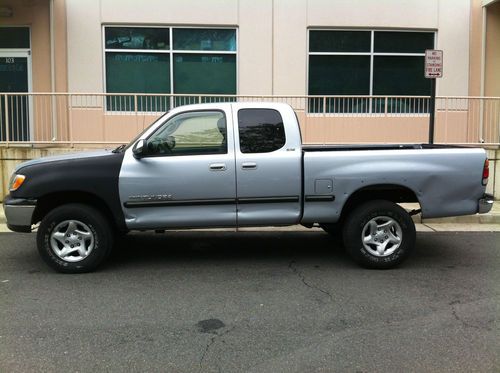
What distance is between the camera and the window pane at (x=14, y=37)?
12672 millimetres

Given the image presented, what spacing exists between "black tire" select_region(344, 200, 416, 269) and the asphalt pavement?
0.19 m

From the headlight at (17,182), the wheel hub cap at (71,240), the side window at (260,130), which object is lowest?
the wheel hub cap at (71,240)

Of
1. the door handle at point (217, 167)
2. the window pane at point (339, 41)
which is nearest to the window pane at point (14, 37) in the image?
the window pane at point (339, 41)

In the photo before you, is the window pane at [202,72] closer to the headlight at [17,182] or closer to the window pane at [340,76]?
the window pane at [340,76]

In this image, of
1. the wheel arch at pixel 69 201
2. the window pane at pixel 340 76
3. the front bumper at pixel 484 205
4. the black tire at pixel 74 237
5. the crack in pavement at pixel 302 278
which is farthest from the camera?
the window pane at pixel 340 76

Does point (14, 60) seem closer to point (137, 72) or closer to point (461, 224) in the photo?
point (137, 72)

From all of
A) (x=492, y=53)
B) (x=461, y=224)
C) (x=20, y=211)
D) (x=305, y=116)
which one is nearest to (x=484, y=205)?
(x=461, y=224)

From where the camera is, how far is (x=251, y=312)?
16.1ft

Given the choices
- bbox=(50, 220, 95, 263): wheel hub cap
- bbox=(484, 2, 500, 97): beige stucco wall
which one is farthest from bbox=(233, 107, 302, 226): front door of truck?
bbox=(484, 2, 500, 97): beige stucco wall

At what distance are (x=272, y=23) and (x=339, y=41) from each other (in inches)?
66.4

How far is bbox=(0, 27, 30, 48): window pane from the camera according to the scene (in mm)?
12672

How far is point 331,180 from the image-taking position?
20.3 ft

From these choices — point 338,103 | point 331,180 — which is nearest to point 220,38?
point 338,103

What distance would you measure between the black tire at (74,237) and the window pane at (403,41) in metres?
9.33
